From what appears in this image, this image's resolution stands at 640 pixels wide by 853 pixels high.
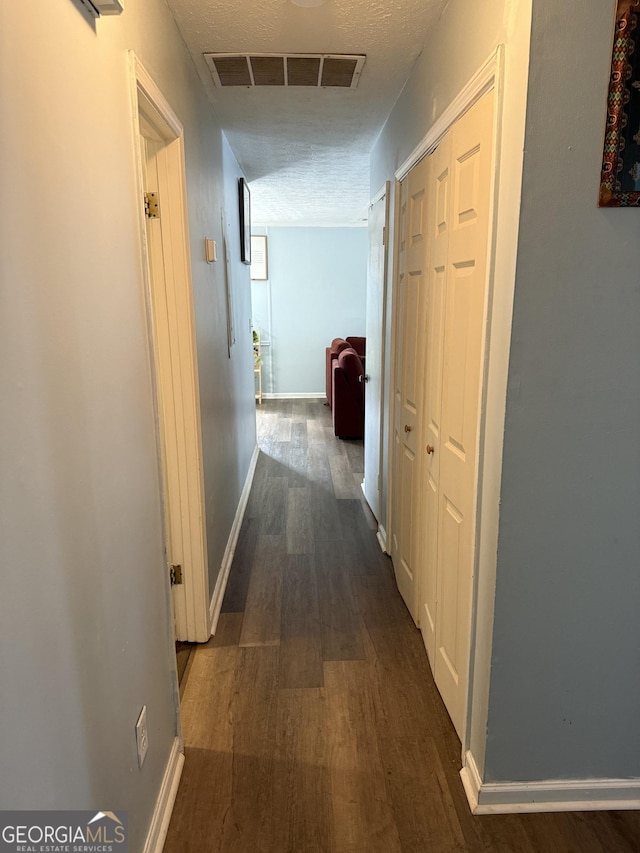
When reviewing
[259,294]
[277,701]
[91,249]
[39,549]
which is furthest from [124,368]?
[259,294]

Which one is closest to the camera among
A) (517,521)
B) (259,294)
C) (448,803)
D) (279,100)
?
(517,521)

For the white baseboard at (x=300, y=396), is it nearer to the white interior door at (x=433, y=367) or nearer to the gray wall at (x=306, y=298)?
the gray wall at (x=306, y=298)

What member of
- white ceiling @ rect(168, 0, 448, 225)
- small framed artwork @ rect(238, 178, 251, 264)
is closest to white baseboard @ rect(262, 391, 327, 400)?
white ceiling @ rect(168, 0, 448, 225)

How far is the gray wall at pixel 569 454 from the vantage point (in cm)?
126

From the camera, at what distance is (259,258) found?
7547mm

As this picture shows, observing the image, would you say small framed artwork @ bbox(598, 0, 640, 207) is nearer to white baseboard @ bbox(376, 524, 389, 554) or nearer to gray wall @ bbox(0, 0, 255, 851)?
gray wall @ bbox(0, 0, 255, 851)

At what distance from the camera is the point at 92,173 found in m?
1.13

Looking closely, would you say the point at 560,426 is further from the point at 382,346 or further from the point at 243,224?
the point at 243,224

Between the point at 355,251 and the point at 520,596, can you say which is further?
the point at 355,251

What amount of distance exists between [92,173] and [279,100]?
1889 mm

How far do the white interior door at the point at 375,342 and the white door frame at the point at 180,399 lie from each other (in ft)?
4.51

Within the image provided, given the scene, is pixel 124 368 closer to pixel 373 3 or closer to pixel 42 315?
pixel 42 315

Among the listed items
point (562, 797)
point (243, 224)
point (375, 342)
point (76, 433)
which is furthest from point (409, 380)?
point (243, 224)

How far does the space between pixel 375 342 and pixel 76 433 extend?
273 centimetres
